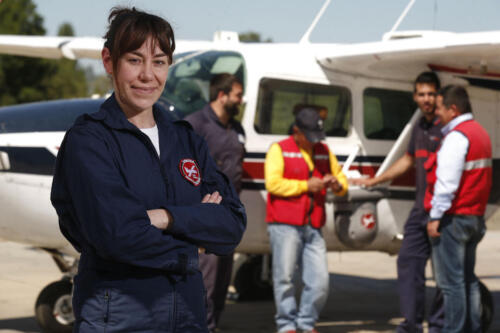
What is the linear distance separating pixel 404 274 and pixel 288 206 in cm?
107

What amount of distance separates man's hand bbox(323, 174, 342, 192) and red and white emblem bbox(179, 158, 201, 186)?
3.83 m

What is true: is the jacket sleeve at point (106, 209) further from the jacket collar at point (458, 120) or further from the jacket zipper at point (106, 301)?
the jacket collar at point (458, 120)

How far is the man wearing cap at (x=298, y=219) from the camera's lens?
244 inches

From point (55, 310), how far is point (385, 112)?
3.33 m

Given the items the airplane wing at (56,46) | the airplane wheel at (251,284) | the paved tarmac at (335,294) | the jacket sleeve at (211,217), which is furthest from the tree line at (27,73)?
the jacket sleeve at (211,217)

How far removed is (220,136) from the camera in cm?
616

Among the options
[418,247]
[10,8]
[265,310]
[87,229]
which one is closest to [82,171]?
[87,229]

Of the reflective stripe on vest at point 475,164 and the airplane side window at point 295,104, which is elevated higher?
the airplane side window at point 295,104

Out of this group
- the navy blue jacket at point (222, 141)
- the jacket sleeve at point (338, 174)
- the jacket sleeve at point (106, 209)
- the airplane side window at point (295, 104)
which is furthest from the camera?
the airplane side window at point (295, 104)

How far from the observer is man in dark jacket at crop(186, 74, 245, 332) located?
20.3ft

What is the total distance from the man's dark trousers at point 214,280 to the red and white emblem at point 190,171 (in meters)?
3.77

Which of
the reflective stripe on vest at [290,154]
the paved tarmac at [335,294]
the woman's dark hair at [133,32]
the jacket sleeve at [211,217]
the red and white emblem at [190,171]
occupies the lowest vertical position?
the paved tarmac at [335,294]

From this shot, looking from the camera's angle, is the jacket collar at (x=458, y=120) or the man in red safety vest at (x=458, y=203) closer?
the man in red safety vest at (x=458, y=203)

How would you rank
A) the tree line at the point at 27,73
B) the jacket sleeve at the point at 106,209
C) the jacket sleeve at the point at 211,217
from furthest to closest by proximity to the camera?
the tree line at the point at 27,73 → the jacket sleeve at the point at 211,217 → the jacket sleeve at the point at 106,209
